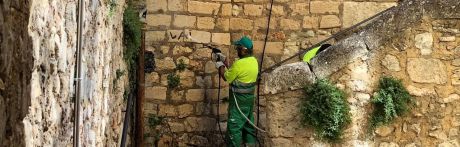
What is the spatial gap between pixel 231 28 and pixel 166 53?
0.82 metres

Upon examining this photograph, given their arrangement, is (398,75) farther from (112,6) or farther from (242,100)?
(112,6)

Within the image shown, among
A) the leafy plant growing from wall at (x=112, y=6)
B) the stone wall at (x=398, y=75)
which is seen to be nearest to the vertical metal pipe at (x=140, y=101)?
the leafy plant growing from wall at (x=112, y=6)

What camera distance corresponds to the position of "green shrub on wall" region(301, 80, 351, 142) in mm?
5430

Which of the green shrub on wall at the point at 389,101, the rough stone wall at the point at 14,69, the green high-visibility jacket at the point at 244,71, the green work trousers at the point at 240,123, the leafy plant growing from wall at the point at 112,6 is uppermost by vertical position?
the leafy plant growing from wall at the point at 112,6

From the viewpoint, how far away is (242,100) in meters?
6.55

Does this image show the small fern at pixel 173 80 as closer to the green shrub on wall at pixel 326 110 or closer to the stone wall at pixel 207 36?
the stone wall at pixel 207 36

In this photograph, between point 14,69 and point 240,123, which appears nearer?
point 14,69

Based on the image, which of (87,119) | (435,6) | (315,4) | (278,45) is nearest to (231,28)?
(278,45)

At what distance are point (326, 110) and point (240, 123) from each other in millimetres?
1307

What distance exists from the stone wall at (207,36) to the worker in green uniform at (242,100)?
39 centimetres

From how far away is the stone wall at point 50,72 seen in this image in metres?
1.93

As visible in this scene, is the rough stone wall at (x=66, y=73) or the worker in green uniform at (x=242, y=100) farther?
the worker in green uniform at (x=242, y=100)

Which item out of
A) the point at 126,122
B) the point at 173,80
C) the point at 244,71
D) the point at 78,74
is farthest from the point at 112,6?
the point at 173,80

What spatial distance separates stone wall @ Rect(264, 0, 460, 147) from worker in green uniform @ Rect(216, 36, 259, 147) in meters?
0.98
